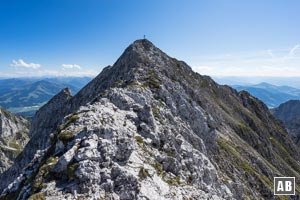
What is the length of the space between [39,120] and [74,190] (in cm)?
11405

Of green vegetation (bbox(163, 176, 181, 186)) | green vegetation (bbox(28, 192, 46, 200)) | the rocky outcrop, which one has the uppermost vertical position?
green vegetation (bbox(28, 192, 46, 200))

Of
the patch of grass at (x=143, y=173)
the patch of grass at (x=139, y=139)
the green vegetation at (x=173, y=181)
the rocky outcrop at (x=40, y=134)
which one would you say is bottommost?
the rocky outcrop at (x=40, y=134)

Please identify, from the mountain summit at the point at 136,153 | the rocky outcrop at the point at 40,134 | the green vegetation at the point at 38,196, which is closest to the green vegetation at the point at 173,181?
the mountain summit at the point at 136,153

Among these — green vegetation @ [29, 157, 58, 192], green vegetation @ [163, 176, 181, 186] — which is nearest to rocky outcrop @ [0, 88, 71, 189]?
green vegetation @ [29, 157, 58, 192]

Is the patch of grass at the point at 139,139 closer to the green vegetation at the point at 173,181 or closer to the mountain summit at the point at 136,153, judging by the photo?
the mountain summit at the point at 136,153

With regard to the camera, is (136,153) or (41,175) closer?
(41,175)

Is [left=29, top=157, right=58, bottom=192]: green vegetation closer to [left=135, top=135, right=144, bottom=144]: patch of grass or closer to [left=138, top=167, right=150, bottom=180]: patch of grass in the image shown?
[left=138, top=167, right=150, bottom=180]: patch of grass


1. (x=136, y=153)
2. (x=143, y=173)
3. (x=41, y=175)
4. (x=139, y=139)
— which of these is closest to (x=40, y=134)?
(x=139, y=139)

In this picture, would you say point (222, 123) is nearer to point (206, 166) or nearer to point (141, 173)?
point (206, 166)

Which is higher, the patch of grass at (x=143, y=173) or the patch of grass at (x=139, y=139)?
the patch of grass at (x=139, y=139)

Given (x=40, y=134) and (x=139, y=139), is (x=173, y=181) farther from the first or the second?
(x=40, y=134)

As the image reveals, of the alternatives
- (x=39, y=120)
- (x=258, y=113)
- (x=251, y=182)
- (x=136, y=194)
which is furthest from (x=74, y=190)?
(x=258, y=113)

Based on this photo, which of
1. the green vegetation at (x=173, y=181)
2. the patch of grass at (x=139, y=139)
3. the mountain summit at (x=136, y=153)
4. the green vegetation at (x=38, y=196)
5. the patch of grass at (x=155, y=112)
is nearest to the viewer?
the green vegetation at (x=38, y=196)

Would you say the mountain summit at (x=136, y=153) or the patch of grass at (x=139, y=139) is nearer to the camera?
the mountain summit at (x=136, y=153)
